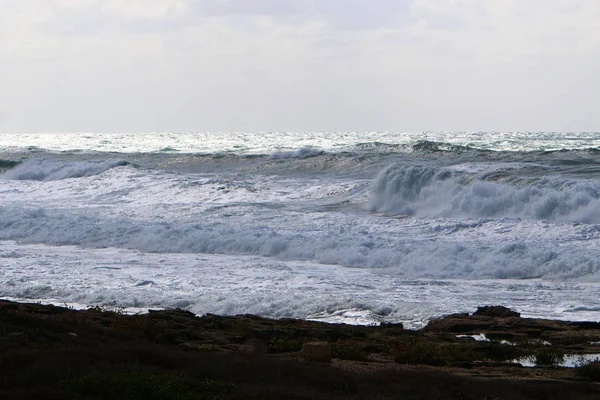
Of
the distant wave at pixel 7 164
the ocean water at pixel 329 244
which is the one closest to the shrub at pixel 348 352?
the ocean water at pixel 329 244

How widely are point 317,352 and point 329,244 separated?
42.5 ft

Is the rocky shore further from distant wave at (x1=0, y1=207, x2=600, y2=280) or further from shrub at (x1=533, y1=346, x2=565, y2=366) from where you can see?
distant wave at (x1=0, y1=207, x2=600, y2=280)

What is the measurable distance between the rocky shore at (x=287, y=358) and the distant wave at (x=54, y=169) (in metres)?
41.6

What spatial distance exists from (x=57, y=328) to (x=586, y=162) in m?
35.6

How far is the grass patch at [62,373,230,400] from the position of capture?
313 inches

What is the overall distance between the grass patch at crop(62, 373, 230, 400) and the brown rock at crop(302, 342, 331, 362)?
2845 mm

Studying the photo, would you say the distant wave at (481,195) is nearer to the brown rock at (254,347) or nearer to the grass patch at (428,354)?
the grass patch at (428,354)

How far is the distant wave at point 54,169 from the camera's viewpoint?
55500mm

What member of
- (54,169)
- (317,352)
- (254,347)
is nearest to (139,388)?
(317,352)

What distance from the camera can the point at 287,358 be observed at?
11203 millimetres

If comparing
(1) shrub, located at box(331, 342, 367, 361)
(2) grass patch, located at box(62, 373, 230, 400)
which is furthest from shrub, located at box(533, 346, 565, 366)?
(2) grass patch, located at box(62, 373, 230, 400)

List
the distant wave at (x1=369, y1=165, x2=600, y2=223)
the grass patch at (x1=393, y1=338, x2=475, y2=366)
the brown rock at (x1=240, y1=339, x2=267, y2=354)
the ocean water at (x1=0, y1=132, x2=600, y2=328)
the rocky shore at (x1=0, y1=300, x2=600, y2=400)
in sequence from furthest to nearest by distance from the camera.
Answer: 1. the distant wave at (x1=369, y1=165, x2=600, y2=223)
2. the ocean water at (x1=0, y1=132, x2=600, y2=328)
3. the brown rock at (x1=240, y1=339, x2=267, y2=354)
4. the grass patch at (x1=393, y1=338, x2=475, y2=366)
5. the rocky shore at (x1=0, y1=300, x2=600, y2=400)

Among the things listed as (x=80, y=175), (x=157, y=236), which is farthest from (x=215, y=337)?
(x=80, y=175)

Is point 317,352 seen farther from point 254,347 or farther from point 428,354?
point 428,354
